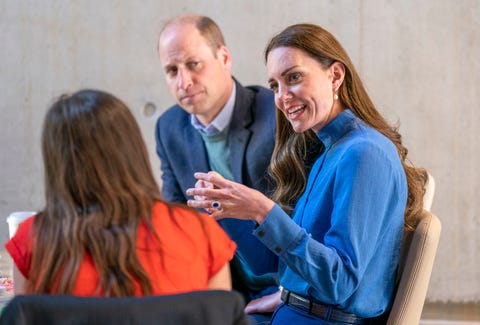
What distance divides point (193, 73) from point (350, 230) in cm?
135

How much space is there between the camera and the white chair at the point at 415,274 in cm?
196

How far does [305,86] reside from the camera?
216 cm

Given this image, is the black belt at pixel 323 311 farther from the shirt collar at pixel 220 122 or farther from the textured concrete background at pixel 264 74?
the textured concrete background at pixel 264 74

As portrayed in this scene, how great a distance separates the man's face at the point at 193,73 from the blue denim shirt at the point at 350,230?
1.01 m

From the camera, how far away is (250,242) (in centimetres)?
235

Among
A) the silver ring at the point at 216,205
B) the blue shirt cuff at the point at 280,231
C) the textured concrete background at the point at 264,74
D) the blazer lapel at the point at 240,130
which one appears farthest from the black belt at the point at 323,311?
the textured concrete background at the point at 264,74

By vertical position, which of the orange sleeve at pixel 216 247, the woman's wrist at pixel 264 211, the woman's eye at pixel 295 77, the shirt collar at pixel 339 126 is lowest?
the woman's wrist at pixel 264 211

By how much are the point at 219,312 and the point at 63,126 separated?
46 centimetres

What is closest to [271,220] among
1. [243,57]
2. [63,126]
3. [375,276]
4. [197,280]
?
[375,276]

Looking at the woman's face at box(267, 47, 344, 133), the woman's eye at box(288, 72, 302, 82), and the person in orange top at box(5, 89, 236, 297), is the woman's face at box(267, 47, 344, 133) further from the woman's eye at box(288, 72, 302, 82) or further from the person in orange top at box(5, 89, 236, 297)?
the person in orange top at box(5, 89, 236, 297)

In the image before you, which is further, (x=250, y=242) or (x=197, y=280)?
(x=250, y=242)

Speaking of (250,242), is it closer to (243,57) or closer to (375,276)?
(375,276)

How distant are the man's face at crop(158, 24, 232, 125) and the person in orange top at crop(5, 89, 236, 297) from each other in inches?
60.2

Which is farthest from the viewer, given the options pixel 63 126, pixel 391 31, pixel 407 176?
pixel 391 31
